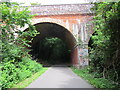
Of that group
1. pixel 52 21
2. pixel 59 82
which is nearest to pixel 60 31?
pixel 52 21

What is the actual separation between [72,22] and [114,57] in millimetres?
7846

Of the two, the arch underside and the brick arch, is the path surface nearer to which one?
the arch underside

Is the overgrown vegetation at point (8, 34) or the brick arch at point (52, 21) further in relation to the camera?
the brick arch at point (52, 21)

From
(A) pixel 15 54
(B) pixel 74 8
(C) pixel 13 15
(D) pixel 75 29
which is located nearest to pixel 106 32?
(C) pixel 13 15

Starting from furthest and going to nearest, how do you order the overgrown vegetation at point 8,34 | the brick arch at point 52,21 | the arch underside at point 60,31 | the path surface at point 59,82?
1. the arch underside at point 60,31
2. the brick arch at point 52,21
3. the path surface at point 59,82
4. the overgrown vegetation at point 8,34

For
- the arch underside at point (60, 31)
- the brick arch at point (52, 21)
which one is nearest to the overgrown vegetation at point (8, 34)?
the brick arch at point (52, 21)

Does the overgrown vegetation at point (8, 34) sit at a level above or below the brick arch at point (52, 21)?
below

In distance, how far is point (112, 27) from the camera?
3.69 metres

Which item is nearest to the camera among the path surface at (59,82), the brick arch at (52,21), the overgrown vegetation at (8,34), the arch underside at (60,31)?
the overgrown vegetation at (8,34)

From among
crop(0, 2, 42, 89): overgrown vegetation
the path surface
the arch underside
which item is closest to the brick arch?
the arch underside

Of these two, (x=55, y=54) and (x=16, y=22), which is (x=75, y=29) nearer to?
(x=16, y=22)

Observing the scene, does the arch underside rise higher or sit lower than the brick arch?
lower

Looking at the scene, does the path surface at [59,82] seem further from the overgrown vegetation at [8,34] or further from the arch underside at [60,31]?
the arch underside at [60,31]

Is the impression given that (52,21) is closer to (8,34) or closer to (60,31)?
(60,31)
